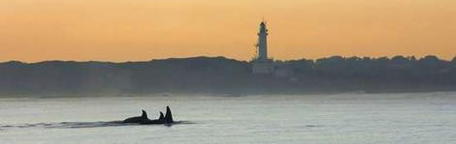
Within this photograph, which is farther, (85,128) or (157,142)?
(85,128)

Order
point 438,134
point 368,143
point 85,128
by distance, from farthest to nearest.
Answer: point 85,128 → point 438,134 → point 368,143

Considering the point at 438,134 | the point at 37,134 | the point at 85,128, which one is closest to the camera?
the point at 438,134

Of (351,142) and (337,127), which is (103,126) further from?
(351,142)

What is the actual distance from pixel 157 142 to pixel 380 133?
15511mm

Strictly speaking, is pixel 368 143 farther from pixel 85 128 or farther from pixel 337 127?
pixel 85 128

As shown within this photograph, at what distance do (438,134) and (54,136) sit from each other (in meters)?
24.3

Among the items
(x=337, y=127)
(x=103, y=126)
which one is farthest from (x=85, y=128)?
(x=337, y=127)

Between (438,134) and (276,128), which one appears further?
(276,128)

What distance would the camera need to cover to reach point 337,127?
98.4m

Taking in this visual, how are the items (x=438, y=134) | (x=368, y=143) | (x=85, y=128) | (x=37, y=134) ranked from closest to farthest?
(x=368, y=143) → (x=438, y=134) → (x=37, y=134) → (x=85, y=128)

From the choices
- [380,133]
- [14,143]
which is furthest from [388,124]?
[14,143]

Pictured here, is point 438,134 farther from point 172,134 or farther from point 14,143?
point 14,143

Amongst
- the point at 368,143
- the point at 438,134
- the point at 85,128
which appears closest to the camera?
the point at 368,143

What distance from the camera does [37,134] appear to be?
9375cm
